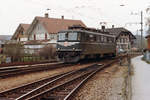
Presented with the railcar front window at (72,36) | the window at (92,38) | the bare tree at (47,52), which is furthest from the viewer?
the bare tree at (47,52)

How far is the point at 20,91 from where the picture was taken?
935 centimetres

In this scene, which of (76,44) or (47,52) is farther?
(47,52)

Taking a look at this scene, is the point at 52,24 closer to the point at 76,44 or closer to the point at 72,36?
the point at 72,36

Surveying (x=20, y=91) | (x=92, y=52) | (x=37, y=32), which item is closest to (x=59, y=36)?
(x=92, y=52)

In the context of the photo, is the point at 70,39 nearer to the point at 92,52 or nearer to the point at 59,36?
the point at 59,36

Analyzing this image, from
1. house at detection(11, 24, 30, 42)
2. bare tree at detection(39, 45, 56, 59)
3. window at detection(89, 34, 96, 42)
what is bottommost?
bare tree at detection(39, 45, 56, 59)

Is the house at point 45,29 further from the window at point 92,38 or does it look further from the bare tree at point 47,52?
the window at point 92,38

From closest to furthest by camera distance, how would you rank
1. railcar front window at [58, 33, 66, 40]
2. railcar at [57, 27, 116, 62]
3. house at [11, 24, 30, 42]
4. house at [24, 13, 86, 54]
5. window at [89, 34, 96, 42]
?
railcar at [57, 27, 116, 62] < railcar front window at [58, 33, 66, 40] < window at [89, 34, 96, 42] < house at [24, 13, 86, 54] < house at [11, 24, 30, 42]

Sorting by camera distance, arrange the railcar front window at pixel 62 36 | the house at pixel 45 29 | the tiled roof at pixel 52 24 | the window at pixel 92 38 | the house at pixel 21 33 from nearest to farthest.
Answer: the railcar front window at pixel 62 36
the window at pixel 92 38
the house at pixel 45 29
the tiled roof at pixel 52 24
the house at pixel 21 33

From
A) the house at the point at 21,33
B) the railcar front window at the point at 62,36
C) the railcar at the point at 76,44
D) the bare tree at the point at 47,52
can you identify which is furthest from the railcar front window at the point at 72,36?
the house at the point at 21,33

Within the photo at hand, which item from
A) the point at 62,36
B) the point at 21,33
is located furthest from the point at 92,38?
the point at 21,33

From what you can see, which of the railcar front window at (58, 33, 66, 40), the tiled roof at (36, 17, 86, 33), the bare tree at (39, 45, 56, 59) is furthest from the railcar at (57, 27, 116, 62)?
the tiled roof at (36, 17, 86, 33)

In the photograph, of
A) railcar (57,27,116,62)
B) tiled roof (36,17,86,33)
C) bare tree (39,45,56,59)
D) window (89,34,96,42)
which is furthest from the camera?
tiled roof (36,17,86,33)

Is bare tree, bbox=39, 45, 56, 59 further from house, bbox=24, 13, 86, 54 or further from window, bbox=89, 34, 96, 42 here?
house, bbox=24, 13, 86, 54
